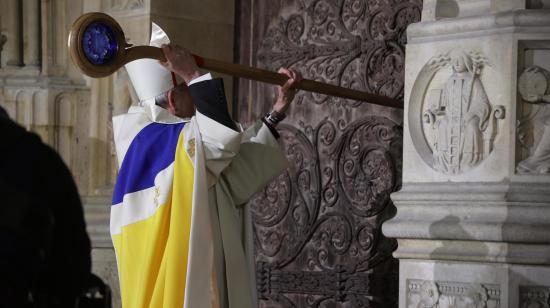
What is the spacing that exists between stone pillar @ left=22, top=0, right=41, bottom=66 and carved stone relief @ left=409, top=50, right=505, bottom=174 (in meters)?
2.74

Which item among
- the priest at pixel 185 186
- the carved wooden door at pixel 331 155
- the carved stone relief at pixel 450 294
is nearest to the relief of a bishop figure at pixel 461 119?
the carved stone relief at pixel 450 294

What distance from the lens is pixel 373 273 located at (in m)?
6.02

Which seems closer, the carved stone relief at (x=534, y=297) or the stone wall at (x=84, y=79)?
the carved stone relief at (x=534, y=297)

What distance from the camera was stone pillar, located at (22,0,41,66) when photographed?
715 centimetres

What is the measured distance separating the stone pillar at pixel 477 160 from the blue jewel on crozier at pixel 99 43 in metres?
1.17

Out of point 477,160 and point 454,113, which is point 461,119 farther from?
point 477,160

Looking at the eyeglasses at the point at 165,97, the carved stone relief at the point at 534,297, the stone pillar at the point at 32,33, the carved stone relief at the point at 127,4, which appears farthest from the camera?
the stone pillar at the point at 32,33

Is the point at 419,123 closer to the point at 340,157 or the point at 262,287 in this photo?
the point at 340,157

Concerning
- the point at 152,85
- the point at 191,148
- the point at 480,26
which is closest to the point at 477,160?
the point at 480,26

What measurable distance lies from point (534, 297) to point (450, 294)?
330 millimetres

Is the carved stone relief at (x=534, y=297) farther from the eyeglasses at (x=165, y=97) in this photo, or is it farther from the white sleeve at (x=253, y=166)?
the eyeglasses at (x=165, y=97)

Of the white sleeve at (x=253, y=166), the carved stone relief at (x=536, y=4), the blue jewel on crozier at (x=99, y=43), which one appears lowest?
the white sleeve at (x=253, y=166)

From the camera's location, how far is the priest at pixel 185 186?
16.7 feet

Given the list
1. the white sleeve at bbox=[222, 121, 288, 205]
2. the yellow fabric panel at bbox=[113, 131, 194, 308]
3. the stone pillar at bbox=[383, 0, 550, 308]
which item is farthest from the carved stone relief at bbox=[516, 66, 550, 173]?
the yellow fabric panel at bbox=[113, 131, 194, 308]
